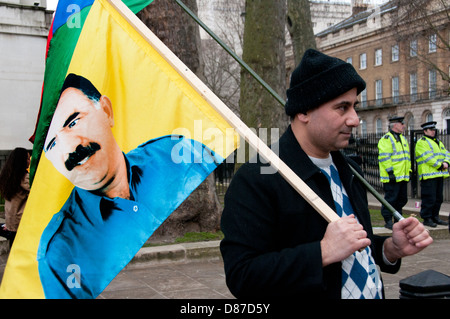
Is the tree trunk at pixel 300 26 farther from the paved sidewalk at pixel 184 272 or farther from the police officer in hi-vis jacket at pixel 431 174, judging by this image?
the paved sidewalk at pixel 184 272

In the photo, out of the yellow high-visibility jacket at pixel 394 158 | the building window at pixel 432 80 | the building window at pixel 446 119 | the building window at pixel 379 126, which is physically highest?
the building window at pixel 432 80

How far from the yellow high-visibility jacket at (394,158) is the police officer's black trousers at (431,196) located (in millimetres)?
532

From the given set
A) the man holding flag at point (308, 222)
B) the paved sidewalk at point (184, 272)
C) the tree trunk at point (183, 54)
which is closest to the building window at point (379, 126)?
the paved sidewalk at point (184, 272)

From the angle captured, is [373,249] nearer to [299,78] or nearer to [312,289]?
[312,289]

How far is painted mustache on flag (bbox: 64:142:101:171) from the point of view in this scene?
8.27 feet

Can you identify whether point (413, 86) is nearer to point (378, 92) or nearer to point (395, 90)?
point (395, 90)

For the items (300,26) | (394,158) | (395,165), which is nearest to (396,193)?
(395,165)

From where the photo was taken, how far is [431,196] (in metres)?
10.5

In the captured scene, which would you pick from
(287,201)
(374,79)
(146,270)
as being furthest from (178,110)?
(374,79)

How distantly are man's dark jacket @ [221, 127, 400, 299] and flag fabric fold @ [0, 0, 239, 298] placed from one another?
0.31 metres

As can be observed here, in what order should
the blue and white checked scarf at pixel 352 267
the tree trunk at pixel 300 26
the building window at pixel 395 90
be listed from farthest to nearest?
the building window at pixel 395 90
the tree trunk at pixel 300 26
the blue and white checked scarf at pixel 352 267

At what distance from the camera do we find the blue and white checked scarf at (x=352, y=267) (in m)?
2.15

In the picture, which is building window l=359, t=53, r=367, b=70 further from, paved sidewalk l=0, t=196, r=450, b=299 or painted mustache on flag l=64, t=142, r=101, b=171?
painted mustache on flag l=64, t=142, r=101, b=171

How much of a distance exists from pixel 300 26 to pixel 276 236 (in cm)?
1344
